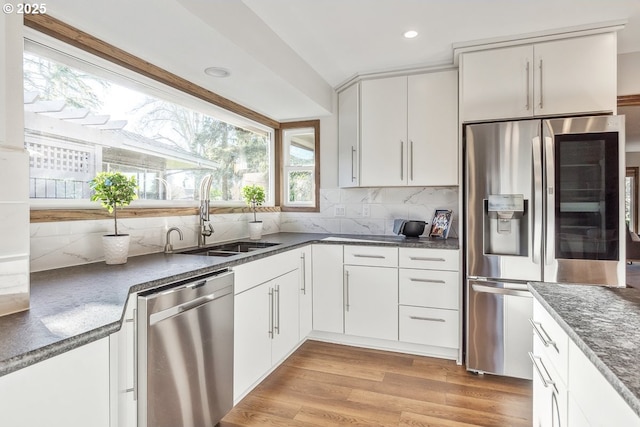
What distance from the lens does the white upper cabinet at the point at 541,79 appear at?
2.40 metres

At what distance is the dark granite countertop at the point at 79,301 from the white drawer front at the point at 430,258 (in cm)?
127

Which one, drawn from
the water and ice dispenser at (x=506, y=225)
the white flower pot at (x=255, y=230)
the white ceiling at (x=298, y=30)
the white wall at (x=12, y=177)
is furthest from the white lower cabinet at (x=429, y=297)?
the white wall at (x=12, y=177)

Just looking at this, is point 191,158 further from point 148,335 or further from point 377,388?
point 377,388

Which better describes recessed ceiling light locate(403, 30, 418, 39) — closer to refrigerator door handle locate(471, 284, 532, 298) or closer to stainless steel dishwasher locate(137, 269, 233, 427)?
refrigerator door handle locate(471, 284, 532, 298)

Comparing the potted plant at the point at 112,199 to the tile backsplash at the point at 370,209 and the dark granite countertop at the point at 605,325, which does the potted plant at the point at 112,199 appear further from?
the tile backsplash at the point at 370,209

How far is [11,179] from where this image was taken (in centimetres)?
107

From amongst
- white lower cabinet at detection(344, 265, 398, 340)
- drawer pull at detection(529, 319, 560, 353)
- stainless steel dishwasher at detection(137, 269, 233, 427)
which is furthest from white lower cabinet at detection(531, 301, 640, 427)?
white lower cabinet at detection(344, 265, 398, 340)

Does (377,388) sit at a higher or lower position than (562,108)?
lower

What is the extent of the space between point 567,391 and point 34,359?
1.37 metres

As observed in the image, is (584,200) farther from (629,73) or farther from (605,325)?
(605,325)

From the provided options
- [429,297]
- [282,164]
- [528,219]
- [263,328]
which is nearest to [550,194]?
[528,219]

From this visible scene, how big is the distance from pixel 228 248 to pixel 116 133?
109cm

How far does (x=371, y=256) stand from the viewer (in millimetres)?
2920

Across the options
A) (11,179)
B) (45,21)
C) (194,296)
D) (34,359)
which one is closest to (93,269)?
(194,296)
